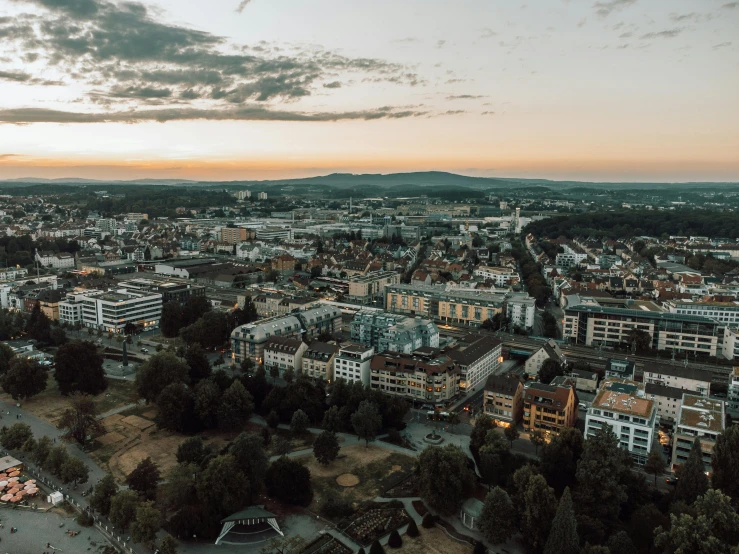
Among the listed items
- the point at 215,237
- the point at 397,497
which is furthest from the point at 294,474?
the point at 215,237

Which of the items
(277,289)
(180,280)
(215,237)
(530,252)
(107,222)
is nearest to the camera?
(277,289)

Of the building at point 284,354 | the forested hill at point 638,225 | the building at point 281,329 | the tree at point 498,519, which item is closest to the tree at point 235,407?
the building at point 284,354

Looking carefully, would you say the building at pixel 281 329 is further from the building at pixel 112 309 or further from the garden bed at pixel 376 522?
the garden bed at pixel 376 522

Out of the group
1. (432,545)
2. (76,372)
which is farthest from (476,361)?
(76,372)

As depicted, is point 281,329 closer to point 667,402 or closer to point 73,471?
point 73,471

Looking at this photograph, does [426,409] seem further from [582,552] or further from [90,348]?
[90,348]

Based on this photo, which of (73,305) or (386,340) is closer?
(386,340)

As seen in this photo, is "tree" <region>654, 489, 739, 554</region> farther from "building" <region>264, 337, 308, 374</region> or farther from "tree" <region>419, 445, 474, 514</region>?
"building" <region>264, 337, 308, 374</region>
